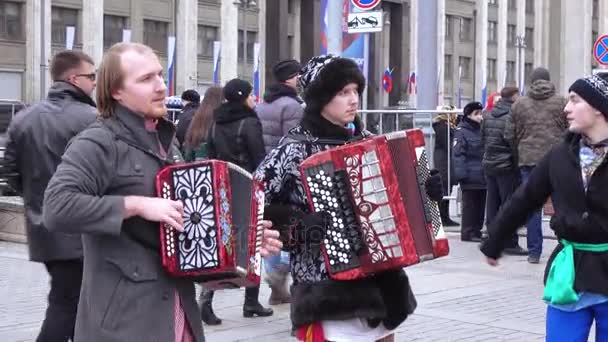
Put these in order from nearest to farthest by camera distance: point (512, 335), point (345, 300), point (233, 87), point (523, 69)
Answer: point (345, 300), point (512, 335), point (233, 87), point (523, 69)

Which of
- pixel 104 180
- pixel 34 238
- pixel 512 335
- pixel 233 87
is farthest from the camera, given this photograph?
pixel 233 87

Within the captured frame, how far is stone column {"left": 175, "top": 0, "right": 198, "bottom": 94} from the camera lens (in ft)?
215

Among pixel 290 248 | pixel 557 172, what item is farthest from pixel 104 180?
pixel 557 172

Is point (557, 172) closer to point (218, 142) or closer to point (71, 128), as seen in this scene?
point (71, 128)

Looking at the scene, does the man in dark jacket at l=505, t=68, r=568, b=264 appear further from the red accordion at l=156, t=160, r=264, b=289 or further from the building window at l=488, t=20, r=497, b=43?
the building window at l=488, t=20, r=497, b=43

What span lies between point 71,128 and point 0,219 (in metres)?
8.09

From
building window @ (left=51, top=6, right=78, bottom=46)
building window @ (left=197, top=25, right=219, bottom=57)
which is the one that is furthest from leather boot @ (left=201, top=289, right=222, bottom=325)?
building window @ (left=197, top=25, right=219, bottom=57)

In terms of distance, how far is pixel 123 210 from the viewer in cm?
386

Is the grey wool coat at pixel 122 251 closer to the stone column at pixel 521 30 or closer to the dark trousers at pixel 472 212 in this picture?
the dark trousers at pixel 472 212

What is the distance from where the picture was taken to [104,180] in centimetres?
398

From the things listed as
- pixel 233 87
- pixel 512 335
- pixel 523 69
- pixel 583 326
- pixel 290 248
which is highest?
pixel 523 69

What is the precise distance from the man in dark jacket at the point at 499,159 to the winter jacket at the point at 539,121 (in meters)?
0.42

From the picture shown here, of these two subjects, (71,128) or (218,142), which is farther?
(218,142)

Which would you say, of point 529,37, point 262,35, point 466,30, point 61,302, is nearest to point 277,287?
point 61,302
